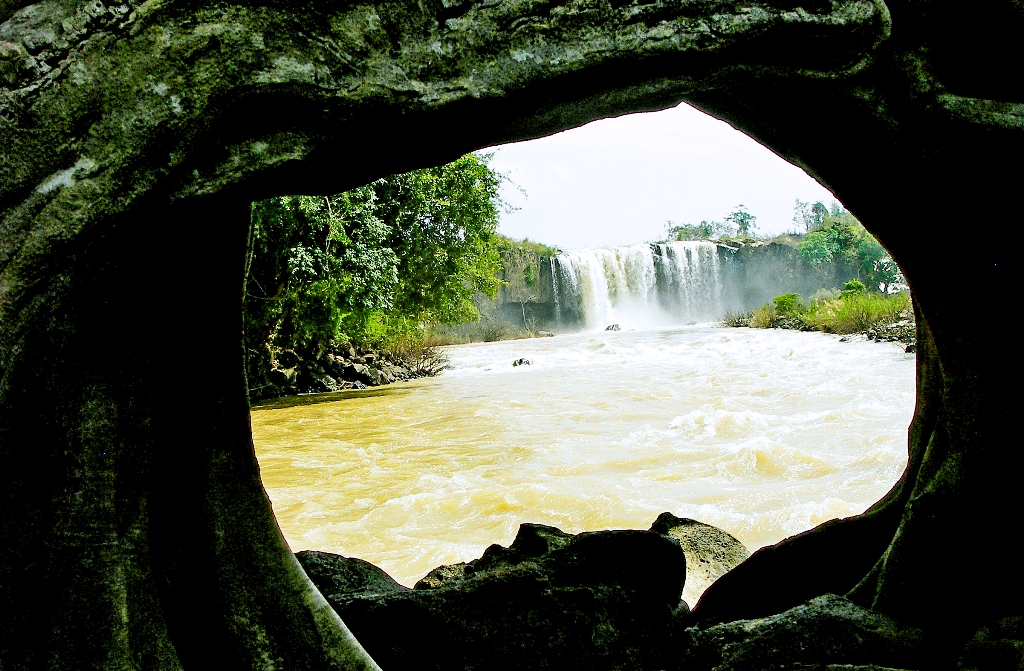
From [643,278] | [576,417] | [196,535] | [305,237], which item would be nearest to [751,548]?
A: [196,535]

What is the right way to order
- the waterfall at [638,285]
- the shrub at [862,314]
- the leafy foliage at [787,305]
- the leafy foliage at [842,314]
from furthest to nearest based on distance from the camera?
the waterfall at [638,285] → the leafy foliage at [787,305] → the leafy foliage at [842,314] → the shrub at [862,314]

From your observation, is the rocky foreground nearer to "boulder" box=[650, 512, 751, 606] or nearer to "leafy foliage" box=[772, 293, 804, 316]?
"boulder" box=[650, 512, 751, 606]

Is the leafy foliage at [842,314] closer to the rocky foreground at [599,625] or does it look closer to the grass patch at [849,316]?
the grass patch at [849,316]

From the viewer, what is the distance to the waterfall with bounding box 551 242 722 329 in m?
34.5

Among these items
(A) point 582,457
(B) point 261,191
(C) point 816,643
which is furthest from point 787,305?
(B) point 261,191

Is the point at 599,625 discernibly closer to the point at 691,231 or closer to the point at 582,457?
the point at 582,457

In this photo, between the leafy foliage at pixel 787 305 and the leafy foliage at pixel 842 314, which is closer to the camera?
the leafy foliage at pixel 842 314

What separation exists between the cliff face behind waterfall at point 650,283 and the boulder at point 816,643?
29.9 meters

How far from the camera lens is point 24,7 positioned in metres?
1.33

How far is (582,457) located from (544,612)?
17.0 feet

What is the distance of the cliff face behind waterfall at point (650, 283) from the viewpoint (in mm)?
34188

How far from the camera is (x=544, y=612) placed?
2.32m

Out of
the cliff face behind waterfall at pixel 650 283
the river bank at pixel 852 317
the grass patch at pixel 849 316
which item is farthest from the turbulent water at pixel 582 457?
the cliff face behind waterfall at pixel 650 283

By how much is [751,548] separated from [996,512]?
267cm
